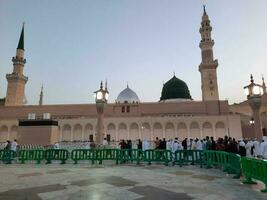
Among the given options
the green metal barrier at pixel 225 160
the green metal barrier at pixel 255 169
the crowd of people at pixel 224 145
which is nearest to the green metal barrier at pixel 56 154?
the crowd of people at pixel 224 145

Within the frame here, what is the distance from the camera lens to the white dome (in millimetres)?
57594

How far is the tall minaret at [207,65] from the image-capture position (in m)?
46.4

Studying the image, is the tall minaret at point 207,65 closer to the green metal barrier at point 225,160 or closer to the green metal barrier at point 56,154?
the green metal barrier at point 225,160

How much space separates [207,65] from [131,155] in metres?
39.0

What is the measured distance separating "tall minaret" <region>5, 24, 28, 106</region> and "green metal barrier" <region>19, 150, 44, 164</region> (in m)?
43.5

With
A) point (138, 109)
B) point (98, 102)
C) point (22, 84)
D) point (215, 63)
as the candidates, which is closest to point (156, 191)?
point (98, 102)

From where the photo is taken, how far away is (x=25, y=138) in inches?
731

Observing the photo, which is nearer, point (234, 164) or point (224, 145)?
point (234, 164)

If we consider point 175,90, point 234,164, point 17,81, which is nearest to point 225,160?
point 234,164

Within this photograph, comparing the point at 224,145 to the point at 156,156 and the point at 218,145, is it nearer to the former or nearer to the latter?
the point at 218,145

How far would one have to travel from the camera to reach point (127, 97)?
190 ft

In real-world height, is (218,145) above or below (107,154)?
above

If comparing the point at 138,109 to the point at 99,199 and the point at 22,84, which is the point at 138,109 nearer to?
the point at 22,84

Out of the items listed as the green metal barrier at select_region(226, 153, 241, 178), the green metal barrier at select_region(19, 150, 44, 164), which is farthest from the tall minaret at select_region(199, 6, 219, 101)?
the green metal barrier at select_region(226, 153, 241, 178)
